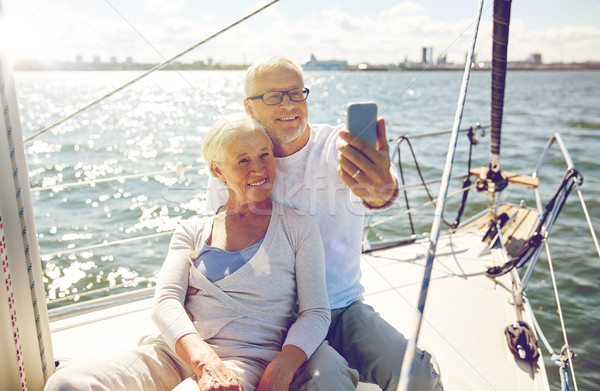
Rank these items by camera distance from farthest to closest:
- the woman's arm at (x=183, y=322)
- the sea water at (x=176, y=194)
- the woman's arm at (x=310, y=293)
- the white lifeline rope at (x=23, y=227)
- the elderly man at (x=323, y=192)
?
1. the sea water at (x=176, y=194)
2. the elderly man at (x=323, y=192)
3. the woman's arm at (x=310, y=293)
4. the woman's arm at (x=183, y=322)
5. the white lifeline rope at (x=23, y=227)

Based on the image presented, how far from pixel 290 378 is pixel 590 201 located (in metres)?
6.28

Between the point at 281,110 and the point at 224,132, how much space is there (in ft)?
0.60

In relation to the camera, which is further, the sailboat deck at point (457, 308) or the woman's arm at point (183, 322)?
the sailboat deck at point (457, 308)

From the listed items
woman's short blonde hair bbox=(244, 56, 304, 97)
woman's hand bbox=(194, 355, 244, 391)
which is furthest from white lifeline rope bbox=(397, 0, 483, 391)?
woman's short blonde hair bbox=(244, 56, 304, 97)

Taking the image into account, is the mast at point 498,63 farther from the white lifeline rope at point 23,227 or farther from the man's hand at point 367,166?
the white lifeline rope at point 23,227

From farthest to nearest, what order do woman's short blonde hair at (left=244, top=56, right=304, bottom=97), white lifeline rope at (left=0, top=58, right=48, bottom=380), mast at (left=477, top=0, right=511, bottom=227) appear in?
mast at (left=477, top=0, right=511, bottom=227), woman's short blonde hair at (left=244, top=56, right=304, bottom=97), white lifeline rope at (left=0, top=58, right=48, bottom=380)

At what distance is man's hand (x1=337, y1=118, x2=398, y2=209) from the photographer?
40.5 inches

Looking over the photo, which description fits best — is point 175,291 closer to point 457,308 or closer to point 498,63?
point 457,308

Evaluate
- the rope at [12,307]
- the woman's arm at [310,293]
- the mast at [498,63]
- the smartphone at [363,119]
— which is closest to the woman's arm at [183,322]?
the woman's arm at [310,293]

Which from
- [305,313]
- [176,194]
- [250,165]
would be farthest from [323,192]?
[176,194]

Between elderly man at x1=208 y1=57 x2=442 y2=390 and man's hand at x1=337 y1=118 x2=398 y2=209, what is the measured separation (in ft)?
0.08

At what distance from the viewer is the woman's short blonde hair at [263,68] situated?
132 centimetres

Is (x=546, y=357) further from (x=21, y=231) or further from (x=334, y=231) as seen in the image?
(x=21, y=231)

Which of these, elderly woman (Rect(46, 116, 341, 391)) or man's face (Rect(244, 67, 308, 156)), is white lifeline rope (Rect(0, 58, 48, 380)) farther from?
man's face (Rect(244, 67, 308, 156))
